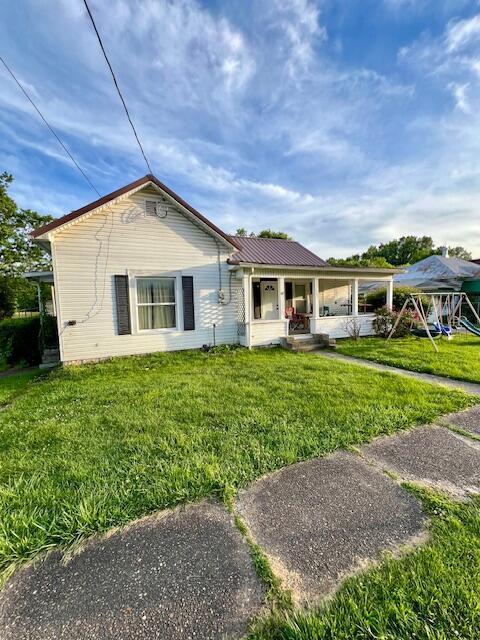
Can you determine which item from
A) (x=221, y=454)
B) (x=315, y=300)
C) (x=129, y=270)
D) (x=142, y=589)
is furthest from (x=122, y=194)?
(x=142, y=589)

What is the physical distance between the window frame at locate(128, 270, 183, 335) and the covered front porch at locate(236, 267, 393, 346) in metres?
2.25

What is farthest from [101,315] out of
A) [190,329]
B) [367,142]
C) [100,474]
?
[367,142]

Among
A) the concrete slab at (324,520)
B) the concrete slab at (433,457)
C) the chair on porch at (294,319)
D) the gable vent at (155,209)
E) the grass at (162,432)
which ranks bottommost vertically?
the concrete slab at (433,457)

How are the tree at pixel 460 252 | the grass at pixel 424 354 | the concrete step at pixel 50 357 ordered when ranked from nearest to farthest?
1. the grass at pixel 424 354
2. the concrete step at pixel 50 357
3. the tree at pixel 460 252

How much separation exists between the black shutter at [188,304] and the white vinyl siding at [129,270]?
14 centimetres

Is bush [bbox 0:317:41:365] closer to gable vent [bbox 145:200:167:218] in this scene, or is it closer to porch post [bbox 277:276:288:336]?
gable vent [bbox 145:200:167:218]

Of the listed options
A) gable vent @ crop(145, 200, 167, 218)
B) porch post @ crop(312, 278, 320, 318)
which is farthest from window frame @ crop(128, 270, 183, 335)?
porch post @ crop(312, 278, 320, 318)

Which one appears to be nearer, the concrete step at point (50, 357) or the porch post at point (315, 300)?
the concrete step at point (50, 357)

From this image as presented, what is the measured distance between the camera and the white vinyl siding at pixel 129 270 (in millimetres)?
7797

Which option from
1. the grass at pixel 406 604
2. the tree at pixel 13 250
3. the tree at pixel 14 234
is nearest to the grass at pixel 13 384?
the grass at pixel 406 604

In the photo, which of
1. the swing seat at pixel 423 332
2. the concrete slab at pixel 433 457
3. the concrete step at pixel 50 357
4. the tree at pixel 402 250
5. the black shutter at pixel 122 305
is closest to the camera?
the concrete slab at pixel 433 457

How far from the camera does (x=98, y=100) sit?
6328 millimetres

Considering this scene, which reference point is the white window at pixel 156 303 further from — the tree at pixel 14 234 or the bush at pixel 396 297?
the tree at pixel 14 234

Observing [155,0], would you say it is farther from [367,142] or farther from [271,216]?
[271,216]
